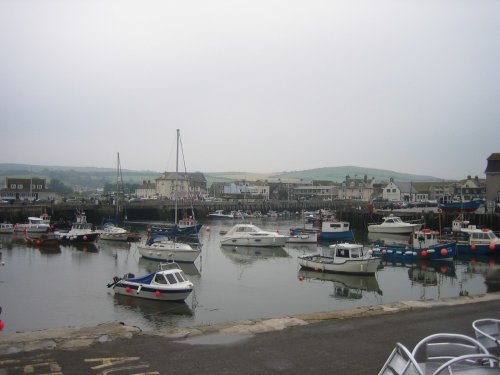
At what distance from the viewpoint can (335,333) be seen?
1117 centimetres

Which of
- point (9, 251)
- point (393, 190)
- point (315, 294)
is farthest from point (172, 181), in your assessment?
point (315, 294)

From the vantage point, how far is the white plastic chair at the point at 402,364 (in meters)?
4.67

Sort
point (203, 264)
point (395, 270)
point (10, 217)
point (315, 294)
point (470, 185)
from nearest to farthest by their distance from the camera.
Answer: point (315, 294)
point (395, 270)
point (203, 264)
point (10, 217)
point (470, 185)

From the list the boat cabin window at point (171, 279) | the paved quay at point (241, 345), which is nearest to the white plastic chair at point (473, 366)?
the paved quay at point (241, 345)

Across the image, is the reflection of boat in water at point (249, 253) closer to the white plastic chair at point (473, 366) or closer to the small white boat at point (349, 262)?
the small white boat at point (349, 262)

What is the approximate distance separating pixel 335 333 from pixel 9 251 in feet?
123

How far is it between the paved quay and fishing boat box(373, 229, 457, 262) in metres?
22.0

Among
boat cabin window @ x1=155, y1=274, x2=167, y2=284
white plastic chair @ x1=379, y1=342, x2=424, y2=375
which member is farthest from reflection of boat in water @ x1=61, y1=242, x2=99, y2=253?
white plastic chair @ x1=379, y1=342, x2=424, y2=375

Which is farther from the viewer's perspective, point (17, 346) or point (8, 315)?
point (8, 315)

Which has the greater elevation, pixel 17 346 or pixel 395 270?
pixel 17 346

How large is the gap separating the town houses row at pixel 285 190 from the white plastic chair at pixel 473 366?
80456mm

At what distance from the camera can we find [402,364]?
489cm

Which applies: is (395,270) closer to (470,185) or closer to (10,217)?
(10,217)

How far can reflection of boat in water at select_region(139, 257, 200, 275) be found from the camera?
30984 millimetres
